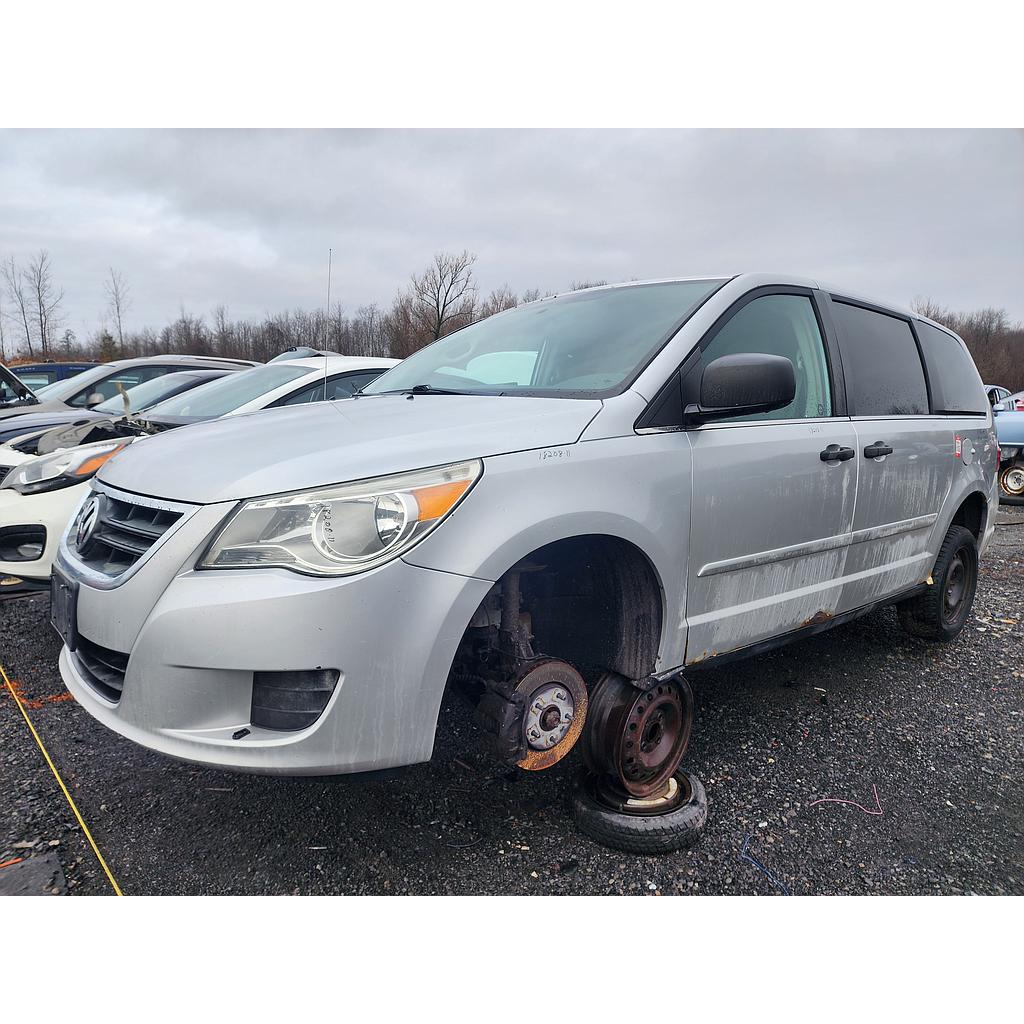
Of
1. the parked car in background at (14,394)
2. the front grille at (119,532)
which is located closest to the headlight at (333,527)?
the front grille at (119,532)

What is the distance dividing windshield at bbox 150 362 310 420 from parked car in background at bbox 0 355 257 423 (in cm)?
177

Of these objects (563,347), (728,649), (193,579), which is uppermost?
(563,347)

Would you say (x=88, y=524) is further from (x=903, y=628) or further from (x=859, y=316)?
(x=903, y=628)

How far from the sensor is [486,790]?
7.67 feet

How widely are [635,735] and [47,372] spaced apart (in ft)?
39.5

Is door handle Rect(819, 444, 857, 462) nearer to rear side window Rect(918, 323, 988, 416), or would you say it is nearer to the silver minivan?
the silver minivan

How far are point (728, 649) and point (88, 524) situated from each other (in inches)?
77.7

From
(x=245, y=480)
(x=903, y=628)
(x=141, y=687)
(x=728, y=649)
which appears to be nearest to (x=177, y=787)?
(x=141, y=687)

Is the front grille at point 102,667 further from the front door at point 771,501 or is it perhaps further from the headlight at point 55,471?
the headlight at point 55,471

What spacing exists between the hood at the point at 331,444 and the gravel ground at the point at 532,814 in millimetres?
719

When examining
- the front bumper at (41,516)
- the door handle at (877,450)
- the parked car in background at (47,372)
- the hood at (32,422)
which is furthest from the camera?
the parked car in background at (47,372)

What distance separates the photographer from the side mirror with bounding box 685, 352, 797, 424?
2.03 m

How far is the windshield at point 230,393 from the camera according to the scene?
475 cm

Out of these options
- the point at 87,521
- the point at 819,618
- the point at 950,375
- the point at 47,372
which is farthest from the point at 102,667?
A: the point at 47,372
